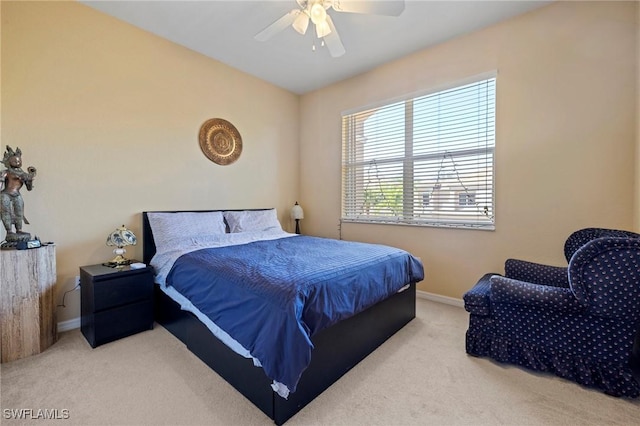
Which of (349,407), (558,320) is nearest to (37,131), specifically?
(349,407)

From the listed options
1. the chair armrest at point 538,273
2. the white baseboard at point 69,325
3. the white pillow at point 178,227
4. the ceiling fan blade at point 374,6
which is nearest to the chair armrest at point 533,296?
the chair armrest at point 538,273

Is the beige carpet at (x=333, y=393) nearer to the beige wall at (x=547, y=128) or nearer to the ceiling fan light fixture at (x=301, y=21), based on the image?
the beige wall at (x=547, y=128)

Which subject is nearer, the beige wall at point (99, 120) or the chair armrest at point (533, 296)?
the chair armrest at point (533, 296)

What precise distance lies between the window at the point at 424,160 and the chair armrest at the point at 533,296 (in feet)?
3.73

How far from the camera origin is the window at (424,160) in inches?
115

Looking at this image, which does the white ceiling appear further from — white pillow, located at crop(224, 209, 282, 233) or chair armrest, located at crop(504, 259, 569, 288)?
chair armrest, located at crop(504, 259, 569, 288)

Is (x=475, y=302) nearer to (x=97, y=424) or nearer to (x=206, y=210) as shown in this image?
(x=97, y=424)

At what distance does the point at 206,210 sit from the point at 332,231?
1.81 metres

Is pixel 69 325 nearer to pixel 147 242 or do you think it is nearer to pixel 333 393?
pixel 147 242

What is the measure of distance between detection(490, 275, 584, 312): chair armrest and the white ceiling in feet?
8.03

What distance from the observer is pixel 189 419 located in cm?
147

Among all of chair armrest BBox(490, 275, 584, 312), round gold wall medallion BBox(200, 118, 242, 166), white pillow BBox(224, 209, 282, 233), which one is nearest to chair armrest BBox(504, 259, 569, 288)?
chair armrest BBox(490, 275, 584, 312)

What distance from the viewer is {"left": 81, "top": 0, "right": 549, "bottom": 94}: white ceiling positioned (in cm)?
252

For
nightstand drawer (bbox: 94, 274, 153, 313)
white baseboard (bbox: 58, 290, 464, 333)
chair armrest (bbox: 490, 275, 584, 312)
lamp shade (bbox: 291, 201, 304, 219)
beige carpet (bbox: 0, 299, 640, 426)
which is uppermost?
lamp shade (bbox: 291, 201, 304, 219)
